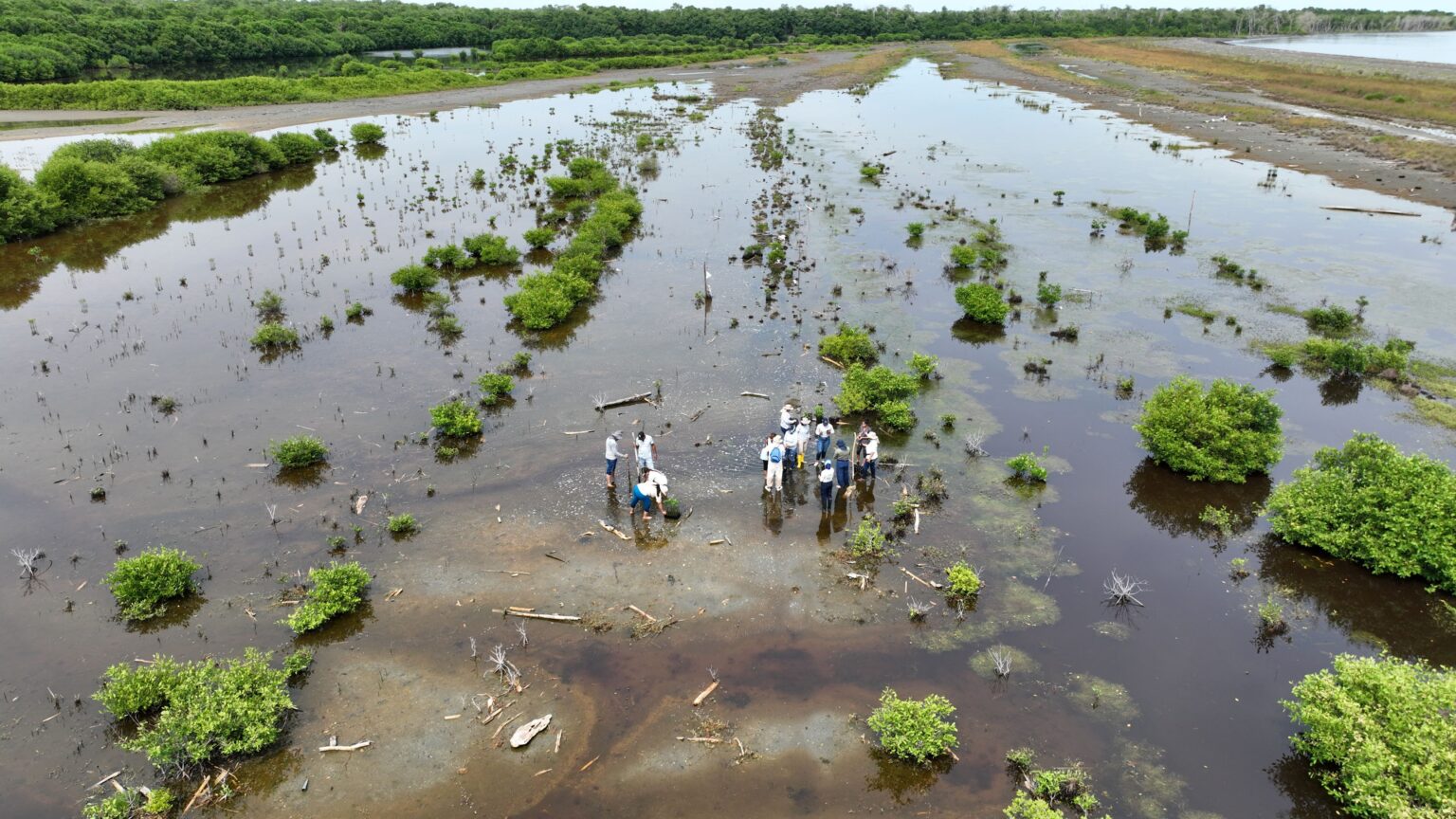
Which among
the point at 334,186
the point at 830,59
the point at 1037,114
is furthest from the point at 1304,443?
the point at 830,59

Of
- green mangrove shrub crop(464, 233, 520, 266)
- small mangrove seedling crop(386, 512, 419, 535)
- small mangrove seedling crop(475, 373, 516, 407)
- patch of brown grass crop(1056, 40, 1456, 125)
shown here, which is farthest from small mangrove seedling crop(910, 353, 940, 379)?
patch of brown grass crop(1056, 40, 1456, 125)

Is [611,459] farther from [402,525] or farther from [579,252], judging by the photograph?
[579,252]

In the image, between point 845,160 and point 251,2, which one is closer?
point 845,160

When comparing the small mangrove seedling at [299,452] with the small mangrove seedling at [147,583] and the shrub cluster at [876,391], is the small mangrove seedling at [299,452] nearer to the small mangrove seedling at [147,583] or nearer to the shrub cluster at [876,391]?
the small mangrove seedling at [147,583]

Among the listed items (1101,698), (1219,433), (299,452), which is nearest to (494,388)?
(299,452)

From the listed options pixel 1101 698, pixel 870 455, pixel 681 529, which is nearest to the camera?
pixel 1101 698

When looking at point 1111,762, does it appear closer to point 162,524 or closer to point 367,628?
point 367,628

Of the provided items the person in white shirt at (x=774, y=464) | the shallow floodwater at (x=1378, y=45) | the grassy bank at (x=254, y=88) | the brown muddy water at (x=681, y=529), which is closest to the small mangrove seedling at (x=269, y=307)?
the brown muddy water at (x=681, y=529)
